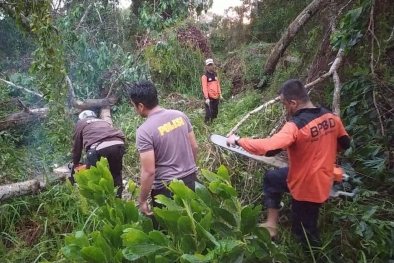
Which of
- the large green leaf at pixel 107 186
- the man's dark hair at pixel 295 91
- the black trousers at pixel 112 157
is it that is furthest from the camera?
the black trousers at pixel 112 157

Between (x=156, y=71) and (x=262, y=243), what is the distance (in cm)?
775

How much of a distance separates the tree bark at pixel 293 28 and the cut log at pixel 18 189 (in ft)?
13.8

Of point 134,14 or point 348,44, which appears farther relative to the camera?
point 134,14

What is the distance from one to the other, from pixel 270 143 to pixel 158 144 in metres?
0.83

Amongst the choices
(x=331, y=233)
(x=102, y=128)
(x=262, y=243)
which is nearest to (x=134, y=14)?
(x=102, y=128)

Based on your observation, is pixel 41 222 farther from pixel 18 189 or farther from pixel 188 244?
pixel 188 244

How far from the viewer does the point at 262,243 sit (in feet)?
5.56

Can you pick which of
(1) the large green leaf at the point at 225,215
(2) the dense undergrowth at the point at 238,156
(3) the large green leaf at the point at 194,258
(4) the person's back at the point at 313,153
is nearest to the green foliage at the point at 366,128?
(2) the dense undergrowth at the point at 238,156

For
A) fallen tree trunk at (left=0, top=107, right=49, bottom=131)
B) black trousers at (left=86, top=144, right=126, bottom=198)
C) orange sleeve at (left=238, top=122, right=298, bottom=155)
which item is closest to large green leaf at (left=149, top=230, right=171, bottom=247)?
orange sleeve at (left=238, top=122, right=298, bottom=155)

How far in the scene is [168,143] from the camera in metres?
2.78

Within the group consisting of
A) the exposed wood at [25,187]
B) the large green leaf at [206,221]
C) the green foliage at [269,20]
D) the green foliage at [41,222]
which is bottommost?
the green foliage at [41,222]

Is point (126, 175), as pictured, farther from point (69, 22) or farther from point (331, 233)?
point (69, 22)

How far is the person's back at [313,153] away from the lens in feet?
8.11

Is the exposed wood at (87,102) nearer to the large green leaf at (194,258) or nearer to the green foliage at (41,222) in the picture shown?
the green foliage at (41,222)
